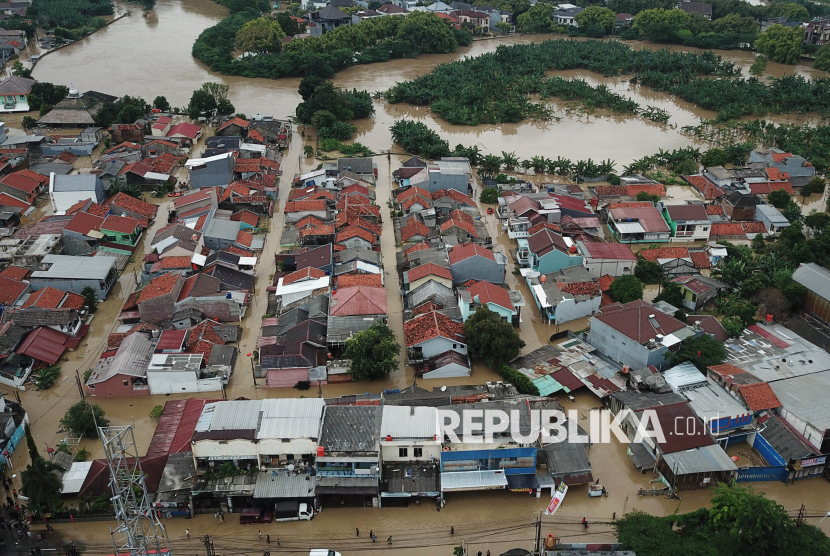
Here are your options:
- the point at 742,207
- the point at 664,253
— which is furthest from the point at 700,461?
the point at 742,207

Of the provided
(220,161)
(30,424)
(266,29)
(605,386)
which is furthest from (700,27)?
(30,424)

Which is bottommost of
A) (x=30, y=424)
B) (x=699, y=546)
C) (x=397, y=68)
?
(x=397, y=68)

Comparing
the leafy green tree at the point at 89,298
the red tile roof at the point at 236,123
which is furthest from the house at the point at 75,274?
the red tile roof at the point at 236,123

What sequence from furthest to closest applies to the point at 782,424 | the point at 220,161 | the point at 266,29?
the point at 266,29
the point at 220,161
the point at 782,424

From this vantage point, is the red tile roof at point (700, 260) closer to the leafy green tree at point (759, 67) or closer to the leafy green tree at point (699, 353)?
the leafy green tree at point (699, 353)

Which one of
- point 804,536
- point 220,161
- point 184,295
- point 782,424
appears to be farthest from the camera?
point 220,161

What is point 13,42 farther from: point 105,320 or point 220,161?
point 105,320
